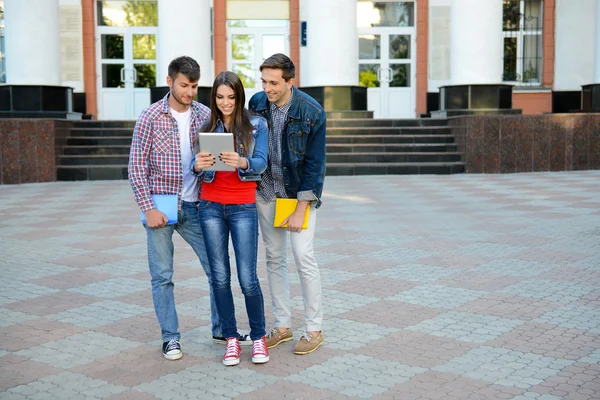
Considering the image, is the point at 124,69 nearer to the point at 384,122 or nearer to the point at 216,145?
the point at 384,122

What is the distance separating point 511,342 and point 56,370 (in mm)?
2749

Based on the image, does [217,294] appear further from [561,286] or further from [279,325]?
[561,286]

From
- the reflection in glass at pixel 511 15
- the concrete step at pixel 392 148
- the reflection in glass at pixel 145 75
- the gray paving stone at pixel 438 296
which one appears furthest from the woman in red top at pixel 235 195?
the reflection in glass at pixel 511 15

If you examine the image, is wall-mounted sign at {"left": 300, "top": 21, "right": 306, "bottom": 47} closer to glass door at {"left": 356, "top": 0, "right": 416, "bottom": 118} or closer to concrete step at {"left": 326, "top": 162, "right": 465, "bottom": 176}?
glass door at {"left": 356, "top": 0, "right": 416, "bottom": 118}

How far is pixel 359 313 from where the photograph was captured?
5.86m

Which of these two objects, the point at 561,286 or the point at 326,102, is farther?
the point at 326,102

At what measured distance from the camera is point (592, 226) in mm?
9609

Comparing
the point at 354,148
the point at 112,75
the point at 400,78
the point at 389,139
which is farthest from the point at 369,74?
the point at 112,75

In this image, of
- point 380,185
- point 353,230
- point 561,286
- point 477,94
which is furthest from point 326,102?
point 561,286

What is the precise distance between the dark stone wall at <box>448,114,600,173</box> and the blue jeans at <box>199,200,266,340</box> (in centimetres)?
1306

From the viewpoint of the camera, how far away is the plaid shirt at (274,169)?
4957mm

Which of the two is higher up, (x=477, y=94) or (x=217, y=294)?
(x=477, y=94)

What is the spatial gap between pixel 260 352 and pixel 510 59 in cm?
2234

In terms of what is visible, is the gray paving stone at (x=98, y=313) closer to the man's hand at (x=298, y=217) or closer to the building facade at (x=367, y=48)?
the man's hand at (x=298, y=217)
